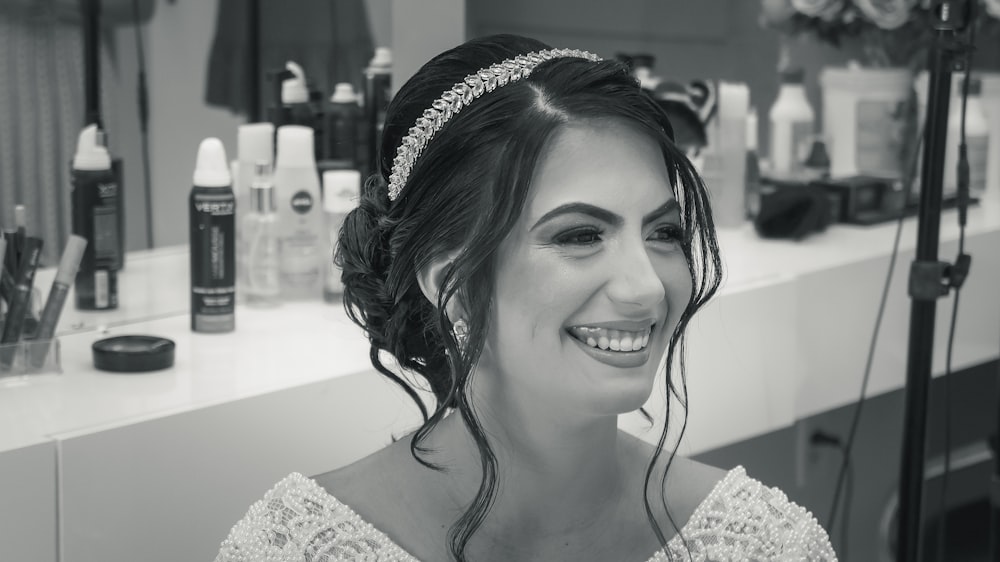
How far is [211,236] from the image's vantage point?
1.60 meters

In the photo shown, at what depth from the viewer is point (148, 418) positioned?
129 centimetres

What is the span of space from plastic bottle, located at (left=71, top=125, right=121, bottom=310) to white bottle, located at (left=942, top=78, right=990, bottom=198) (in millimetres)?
1696

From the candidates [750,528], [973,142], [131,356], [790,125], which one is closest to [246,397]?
[131,356]

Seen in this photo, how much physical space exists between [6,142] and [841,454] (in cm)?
190

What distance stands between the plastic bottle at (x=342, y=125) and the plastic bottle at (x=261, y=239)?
16cm

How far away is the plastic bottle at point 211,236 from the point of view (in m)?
1.59

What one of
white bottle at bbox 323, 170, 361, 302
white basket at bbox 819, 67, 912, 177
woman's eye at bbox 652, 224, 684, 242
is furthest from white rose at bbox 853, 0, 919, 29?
woman's eye at bbox 652, 224, 684, 242

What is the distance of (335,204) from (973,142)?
1.46 metres

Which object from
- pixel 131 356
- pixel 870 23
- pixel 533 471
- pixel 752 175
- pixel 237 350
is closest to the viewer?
pixel 533 471

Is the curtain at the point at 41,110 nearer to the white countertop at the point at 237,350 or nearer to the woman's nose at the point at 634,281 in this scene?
the white countertop at the point at 237,350

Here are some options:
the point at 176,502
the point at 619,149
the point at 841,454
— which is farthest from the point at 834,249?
the point at 176,502

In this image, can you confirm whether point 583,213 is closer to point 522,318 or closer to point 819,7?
point 522,318

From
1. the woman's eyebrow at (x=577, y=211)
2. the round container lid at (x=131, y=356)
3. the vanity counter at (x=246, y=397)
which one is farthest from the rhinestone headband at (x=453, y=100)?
the round container lid at (x=131, y=356)

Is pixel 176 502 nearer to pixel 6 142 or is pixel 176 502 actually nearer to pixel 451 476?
pixel 451 476
